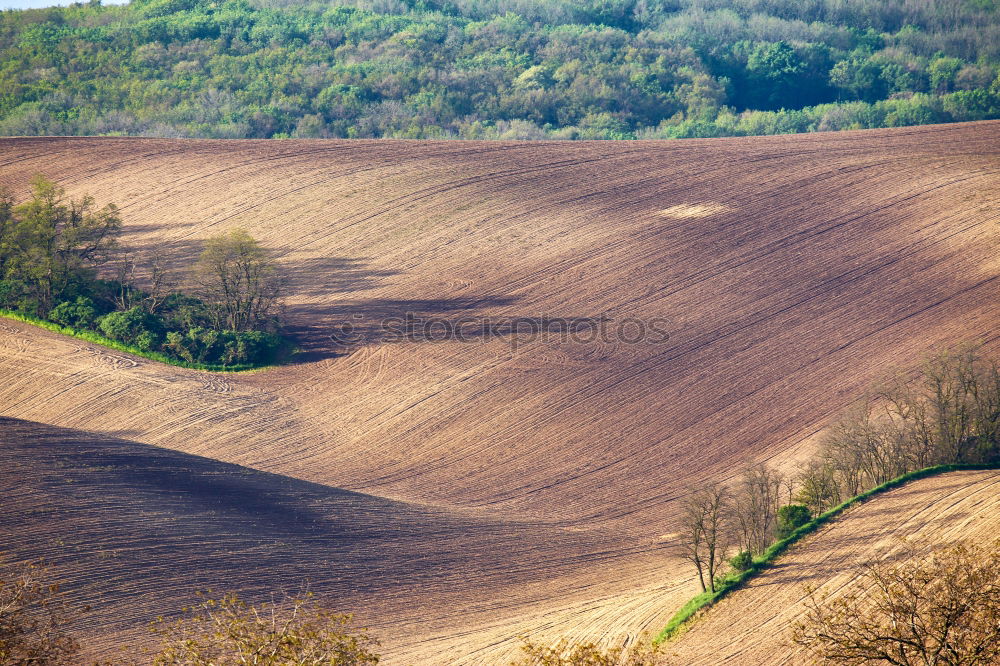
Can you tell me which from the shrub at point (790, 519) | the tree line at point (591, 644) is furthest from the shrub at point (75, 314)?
the shrub at point (790, 519)

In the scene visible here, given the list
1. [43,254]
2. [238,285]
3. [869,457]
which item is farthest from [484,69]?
[869,457]

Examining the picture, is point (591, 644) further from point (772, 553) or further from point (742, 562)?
point (772, 553)

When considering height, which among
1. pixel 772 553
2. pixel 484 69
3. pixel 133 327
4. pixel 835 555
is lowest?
pixel 772 553

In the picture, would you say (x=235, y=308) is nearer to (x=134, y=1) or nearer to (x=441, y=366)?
(x=441, y=366)

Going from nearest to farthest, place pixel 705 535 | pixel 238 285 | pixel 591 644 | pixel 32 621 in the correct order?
pixel 591 644 < pixel 32 621 < pixel 705 535 < pixel 238 285

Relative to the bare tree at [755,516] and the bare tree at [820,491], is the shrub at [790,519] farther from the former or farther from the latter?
the bare tree at [820,491]
